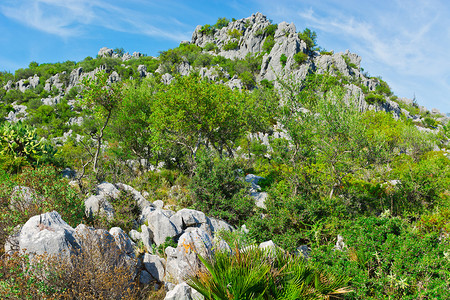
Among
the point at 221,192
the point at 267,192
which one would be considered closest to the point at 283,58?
the point at 267,192

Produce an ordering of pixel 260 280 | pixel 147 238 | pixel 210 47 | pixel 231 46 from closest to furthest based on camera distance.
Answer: pixel 260 280
pixel 147 238
pixel 231 46
pixel 210 47

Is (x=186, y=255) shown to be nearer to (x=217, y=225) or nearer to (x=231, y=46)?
(x=217, y=225)

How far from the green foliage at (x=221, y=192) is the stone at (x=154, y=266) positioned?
4.75 meters

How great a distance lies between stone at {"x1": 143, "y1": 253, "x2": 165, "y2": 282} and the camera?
7277mm

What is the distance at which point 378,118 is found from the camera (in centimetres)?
4175

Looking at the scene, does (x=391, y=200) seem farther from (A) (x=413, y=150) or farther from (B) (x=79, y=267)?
(A) (x=413, y=150)

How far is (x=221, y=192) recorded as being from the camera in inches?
510

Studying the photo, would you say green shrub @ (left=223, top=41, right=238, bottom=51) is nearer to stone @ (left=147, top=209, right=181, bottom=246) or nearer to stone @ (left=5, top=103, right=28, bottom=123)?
stone @ (left=5, top=103, right=28, bottom=123)

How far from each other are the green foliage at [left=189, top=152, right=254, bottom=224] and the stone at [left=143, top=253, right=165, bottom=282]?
475 cm

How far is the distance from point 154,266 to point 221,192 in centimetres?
602

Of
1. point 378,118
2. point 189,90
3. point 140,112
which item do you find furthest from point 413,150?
point 140,112

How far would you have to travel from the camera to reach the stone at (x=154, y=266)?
7.28 meters

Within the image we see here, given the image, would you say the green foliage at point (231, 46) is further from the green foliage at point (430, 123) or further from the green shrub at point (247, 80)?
the green foliage at point (430, 123)

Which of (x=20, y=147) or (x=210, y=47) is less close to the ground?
(x=210, y=47)
